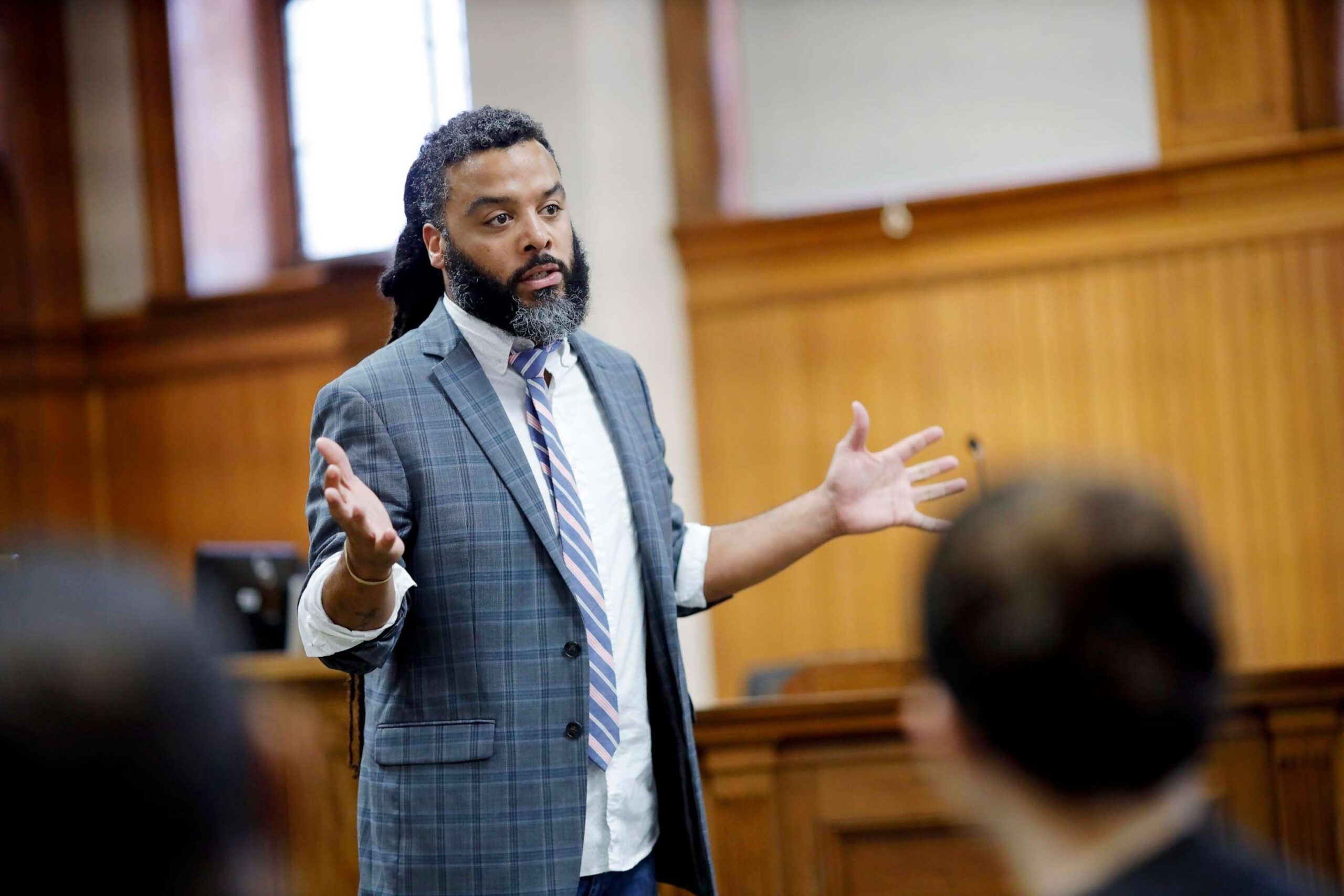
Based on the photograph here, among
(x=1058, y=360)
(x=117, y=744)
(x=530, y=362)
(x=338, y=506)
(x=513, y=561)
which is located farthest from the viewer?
(x=1058, y=360)

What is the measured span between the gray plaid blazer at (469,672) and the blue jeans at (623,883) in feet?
0.10

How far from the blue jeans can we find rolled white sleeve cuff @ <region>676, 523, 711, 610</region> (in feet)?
1.26

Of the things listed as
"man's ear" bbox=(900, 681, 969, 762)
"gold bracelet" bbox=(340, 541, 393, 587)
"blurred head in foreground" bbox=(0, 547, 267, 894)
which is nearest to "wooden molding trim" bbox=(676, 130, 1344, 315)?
"gold bracelet" bbox=(340, 541, 393, 587)

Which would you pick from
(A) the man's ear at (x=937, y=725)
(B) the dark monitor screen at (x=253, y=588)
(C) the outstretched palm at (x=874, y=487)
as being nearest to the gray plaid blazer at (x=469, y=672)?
(C) the outstretched palm at (x=874, y=487)

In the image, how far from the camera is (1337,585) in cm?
452

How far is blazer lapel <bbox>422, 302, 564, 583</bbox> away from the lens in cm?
175

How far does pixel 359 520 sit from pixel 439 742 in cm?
35

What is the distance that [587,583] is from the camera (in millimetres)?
1772

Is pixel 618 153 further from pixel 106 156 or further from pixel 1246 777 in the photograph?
pixel 1246 777

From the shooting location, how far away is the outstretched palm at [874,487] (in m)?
1.97

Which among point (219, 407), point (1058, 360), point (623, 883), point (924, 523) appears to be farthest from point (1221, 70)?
point (219, 407)

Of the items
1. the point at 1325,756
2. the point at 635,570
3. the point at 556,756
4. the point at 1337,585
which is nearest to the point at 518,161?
the point at 635,570

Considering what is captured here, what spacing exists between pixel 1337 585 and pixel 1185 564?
170 inches

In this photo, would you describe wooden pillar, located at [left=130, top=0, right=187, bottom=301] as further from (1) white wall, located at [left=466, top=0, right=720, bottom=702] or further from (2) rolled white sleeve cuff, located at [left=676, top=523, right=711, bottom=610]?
(2) rolled white sleeve cuff, located at [left=676, top=523, right=711, bottom=610]
